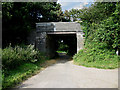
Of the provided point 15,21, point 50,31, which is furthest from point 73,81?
point 15,21

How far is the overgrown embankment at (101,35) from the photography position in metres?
6.74

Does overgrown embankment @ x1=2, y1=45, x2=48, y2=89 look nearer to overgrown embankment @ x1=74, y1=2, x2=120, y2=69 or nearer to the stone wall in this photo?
the stone wall

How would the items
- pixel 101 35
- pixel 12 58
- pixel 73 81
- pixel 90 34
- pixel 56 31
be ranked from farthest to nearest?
pixel 56 31 < pixel 90 34 < pixel 101 35 < pixel 12 58 < pixel 73 81

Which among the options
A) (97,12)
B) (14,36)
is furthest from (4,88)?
(97,12)

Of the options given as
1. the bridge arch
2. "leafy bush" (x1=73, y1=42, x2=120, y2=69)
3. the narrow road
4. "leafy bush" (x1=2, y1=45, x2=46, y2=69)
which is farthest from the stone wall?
the narrow road

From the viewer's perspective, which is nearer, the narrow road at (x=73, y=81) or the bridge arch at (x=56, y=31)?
the narrow road at (x=73, y=81)

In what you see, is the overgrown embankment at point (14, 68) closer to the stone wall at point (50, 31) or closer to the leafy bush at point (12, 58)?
the leafy bush at point (12, 58)

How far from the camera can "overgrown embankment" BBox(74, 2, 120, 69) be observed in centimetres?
674

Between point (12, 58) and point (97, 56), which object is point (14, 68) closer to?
point (12, 58)

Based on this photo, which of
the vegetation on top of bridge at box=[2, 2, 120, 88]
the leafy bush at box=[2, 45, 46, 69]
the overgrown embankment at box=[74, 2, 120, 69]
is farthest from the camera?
the overgrown embankment at box=[74, 2, 120, 69]

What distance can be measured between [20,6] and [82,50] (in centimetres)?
667

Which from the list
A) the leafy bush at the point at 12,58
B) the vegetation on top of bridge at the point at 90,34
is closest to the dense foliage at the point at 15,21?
the vegetation on top of bridge at the point at 90,34

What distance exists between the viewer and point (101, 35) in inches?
287

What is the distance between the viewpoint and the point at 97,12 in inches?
320
